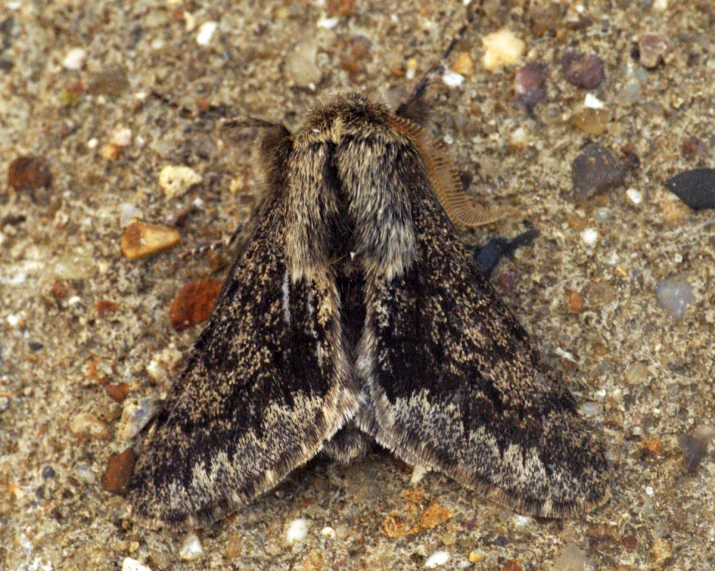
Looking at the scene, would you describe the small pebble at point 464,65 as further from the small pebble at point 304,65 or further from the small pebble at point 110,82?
the small pebble at point 110,82

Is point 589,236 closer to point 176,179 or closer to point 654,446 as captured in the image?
point 654,446

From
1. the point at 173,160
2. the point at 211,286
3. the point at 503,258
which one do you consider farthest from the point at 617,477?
the point at 173,160

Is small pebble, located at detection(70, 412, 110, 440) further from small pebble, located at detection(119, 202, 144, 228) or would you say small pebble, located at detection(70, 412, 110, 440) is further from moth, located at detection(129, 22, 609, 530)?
small pebble, located at detection(119, 202, 144, 228)

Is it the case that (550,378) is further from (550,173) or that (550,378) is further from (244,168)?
(244,168)

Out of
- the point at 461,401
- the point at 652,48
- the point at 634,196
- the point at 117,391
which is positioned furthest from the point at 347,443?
the point at 652,48

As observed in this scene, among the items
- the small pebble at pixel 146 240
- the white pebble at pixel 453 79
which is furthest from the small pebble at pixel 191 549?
the white pebble at pixel 453 79

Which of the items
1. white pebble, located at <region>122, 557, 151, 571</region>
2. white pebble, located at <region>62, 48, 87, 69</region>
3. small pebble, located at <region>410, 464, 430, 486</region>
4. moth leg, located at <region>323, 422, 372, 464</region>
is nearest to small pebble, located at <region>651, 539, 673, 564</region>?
small pebble, located at <region>410, 464, 430, 486</region>
